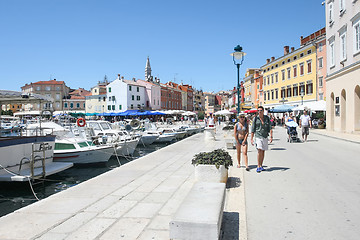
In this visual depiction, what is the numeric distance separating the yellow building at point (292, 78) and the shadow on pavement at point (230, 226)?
38.5m

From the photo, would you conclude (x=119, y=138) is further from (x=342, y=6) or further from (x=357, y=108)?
(x=342, y=6)

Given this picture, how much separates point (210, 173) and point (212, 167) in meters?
0.15

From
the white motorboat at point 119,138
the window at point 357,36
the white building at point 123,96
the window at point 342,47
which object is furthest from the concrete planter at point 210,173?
the white building at point 123,96

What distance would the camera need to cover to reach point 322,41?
39750mm

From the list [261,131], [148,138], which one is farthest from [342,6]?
[261,131]

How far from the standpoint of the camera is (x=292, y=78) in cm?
4822

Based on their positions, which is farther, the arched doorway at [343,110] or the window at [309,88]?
→ the window at [309,88]

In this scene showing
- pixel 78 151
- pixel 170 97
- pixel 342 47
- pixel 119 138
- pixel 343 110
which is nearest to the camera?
pixel 78 151

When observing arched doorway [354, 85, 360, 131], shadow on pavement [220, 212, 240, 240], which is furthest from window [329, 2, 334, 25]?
shadow on pavement [220, 212, 240, 240]

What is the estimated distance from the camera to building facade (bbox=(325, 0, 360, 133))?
2066cm

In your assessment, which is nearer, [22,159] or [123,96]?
[22,159]

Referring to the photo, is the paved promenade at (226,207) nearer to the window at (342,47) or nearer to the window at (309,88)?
the window at (342,47)

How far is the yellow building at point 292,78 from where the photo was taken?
43.2 metres

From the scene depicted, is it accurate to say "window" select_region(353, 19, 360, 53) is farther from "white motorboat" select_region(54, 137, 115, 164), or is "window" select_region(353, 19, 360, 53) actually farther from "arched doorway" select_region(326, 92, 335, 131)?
"white motorboat" select_region(54, 137, 115, 164)
